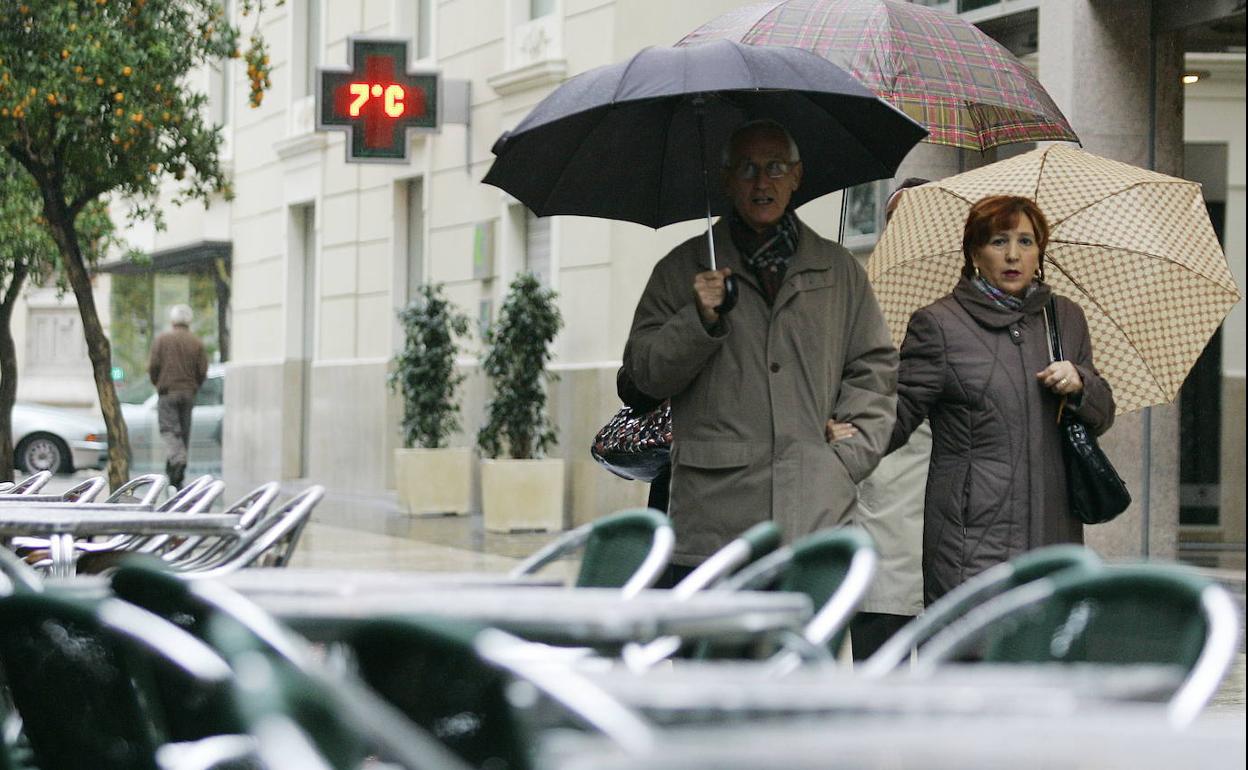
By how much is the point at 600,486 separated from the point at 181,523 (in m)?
10.9

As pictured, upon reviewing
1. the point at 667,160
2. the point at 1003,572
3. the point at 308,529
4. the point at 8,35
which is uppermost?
the point at 8,35

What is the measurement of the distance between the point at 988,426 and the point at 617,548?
173 centimetres

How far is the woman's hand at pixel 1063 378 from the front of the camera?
558 cm

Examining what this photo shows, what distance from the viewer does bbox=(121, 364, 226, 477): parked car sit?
25484 mm

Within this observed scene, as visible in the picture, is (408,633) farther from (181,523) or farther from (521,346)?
(521,346)

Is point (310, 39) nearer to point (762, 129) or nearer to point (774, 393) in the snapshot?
point (762, 129)

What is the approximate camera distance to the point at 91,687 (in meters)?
2.98

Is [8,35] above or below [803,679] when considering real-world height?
above

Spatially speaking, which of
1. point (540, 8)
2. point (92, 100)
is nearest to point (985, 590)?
point (92, 100)

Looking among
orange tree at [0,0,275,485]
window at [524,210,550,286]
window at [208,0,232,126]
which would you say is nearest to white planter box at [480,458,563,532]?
window at [524,210,550,286]

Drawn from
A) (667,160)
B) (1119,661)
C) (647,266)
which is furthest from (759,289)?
(647,266)

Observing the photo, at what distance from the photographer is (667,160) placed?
6281 mm

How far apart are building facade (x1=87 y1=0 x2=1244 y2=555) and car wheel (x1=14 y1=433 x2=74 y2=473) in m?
2.53

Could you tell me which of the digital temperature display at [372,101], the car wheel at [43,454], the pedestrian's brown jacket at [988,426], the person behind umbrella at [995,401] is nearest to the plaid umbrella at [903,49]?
the person behind umbrella at [995,401]
